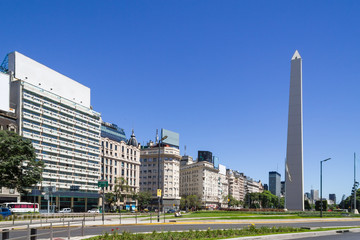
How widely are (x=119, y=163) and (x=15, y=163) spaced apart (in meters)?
80.8

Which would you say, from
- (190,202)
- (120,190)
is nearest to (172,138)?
(190,202)

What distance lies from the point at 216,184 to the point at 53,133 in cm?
11133

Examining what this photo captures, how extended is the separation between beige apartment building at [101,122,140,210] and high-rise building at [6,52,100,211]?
751cm

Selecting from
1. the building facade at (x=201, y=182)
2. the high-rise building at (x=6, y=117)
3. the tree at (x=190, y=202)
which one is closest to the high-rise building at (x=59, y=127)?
the high-rise building at (x=6, y=117)

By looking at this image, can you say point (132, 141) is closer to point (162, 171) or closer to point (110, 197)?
point (162, 171)

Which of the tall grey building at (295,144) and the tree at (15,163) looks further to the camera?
the tall grey building at (295,144)

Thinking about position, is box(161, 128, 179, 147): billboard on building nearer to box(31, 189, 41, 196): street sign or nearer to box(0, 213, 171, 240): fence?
box(31, 189, 41, 196): street sign

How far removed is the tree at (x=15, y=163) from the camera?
153ft

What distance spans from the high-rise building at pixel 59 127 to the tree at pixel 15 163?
37.1m

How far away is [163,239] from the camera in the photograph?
1872 cm

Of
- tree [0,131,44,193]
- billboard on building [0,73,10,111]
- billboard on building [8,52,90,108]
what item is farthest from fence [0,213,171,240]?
billboard on building [8,52,90,108]

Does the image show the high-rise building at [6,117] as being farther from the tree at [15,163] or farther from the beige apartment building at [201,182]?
the beige apartment building at [201,182]

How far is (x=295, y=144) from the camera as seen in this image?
7312 cm

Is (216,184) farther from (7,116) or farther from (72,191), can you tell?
(7,116)
